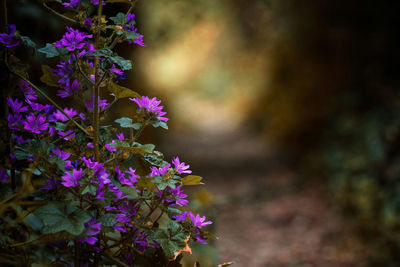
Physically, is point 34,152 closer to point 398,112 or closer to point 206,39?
point 398,112

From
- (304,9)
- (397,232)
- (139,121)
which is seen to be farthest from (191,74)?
(139,121)

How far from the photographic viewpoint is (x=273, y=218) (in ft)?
12.5

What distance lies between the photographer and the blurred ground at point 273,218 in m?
2.83

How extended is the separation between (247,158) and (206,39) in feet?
14.8

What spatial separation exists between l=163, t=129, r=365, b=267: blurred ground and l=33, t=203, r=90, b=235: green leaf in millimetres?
1178

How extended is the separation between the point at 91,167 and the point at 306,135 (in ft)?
16.8

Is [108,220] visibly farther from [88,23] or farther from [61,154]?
[88,23]

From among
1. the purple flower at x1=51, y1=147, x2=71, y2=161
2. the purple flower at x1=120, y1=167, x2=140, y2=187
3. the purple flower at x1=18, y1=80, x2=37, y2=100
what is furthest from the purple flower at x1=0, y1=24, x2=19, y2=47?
the purple flower at x1=120, y1=167, x2=140, y2=187

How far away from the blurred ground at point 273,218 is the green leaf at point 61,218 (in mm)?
1178

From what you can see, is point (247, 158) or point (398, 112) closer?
point (398, 112)

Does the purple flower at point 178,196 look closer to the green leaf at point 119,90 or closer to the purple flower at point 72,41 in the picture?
the green leaf at point 119,90

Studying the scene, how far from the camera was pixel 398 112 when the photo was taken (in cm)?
353

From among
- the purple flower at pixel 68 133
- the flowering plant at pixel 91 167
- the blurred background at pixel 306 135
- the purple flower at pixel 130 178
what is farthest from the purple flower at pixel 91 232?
the blurred background at pixel 306 135

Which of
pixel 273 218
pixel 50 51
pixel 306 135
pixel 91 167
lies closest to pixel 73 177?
pixel 91 167
